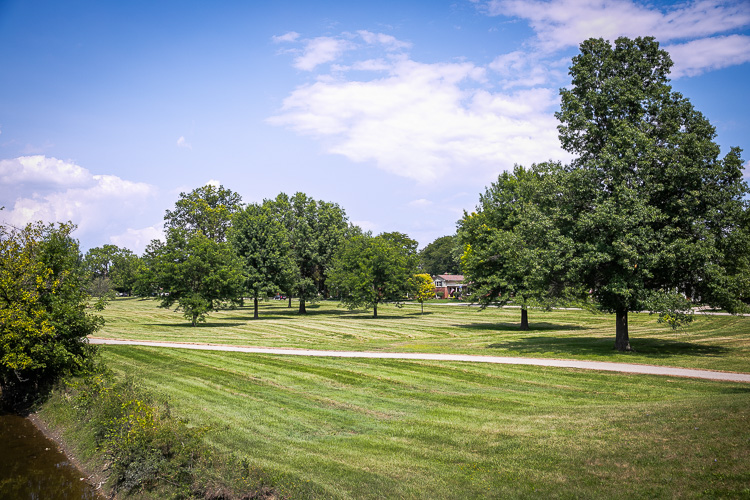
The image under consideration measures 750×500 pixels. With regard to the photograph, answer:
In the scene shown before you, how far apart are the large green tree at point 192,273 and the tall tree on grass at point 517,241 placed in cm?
1967

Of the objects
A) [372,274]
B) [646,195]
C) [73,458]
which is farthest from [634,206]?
[372,274]

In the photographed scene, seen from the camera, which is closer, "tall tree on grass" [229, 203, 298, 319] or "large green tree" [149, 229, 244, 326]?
"large green tree" [149, 229, 244, 326]

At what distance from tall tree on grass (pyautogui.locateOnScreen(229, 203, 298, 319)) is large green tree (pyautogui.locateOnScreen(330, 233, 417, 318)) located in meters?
6.00

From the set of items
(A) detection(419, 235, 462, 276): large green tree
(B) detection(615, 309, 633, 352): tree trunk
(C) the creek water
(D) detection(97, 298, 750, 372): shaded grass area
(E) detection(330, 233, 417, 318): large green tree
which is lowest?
(C) the creek water

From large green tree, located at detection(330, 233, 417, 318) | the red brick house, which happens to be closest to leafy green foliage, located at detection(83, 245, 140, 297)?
large green tree, located at detection(330, 233, 417, 318)

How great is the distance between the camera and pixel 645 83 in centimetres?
2308

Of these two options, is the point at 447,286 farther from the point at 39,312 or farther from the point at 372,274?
the point at 39,312

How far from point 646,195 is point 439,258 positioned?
4951 inches

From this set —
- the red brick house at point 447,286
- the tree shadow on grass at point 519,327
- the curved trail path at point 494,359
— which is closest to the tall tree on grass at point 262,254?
the tree shadow on grass at point 519,327

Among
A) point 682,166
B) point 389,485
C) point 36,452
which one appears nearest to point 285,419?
point 389,485

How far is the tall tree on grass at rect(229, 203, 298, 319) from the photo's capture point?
47.5m

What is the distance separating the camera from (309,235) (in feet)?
199

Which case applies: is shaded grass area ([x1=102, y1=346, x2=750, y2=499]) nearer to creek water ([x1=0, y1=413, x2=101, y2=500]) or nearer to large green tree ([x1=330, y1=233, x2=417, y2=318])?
creek water ([x1=0, y1=413, x2=101, y2=500])

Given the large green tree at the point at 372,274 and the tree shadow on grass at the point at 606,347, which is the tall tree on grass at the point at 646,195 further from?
the large green tree at the point at 372,274
